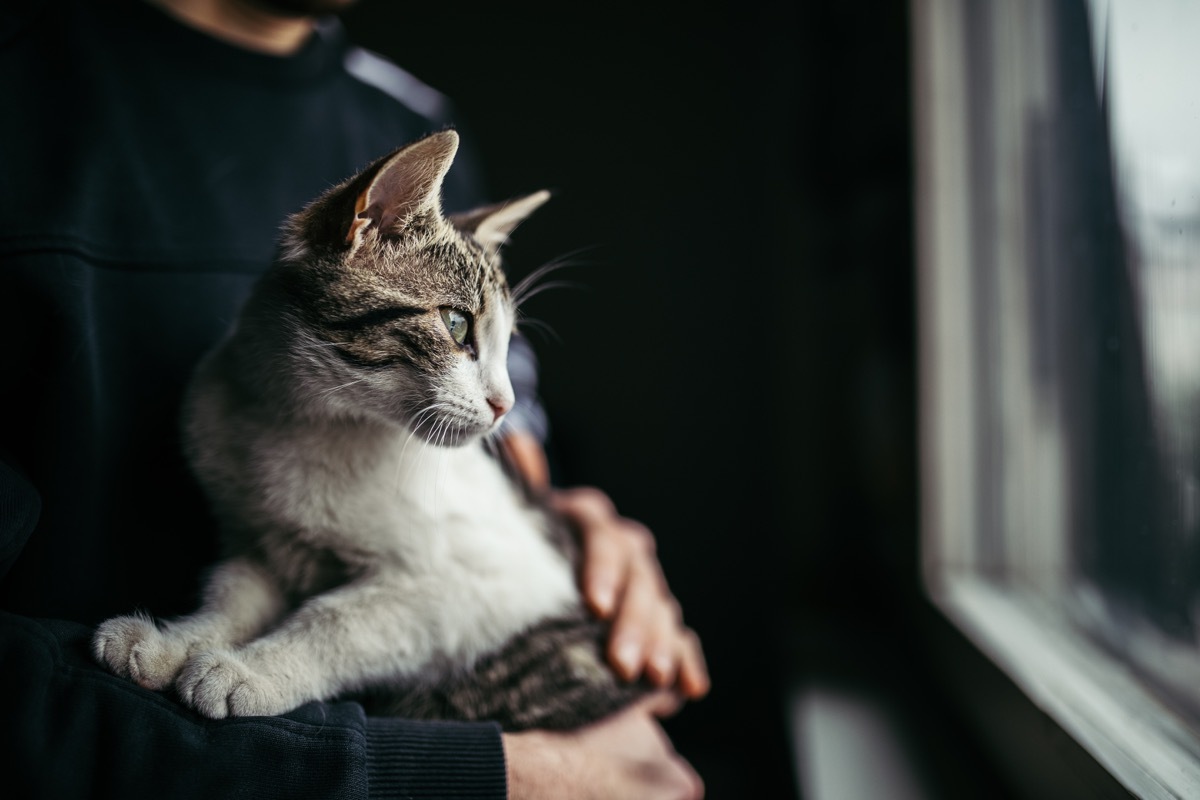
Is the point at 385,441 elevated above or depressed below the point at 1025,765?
above

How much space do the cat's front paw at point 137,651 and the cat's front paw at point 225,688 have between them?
0.01 metres

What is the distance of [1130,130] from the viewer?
2.56 feet

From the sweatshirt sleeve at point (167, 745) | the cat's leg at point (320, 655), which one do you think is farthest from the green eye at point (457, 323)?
the sweatshirt sleeve at point (167, 745)

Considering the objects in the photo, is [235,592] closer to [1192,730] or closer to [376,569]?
[376,569]

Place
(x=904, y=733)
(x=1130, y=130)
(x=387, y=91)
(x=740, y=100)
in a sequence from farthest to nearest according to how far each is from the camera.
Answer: (x=740, y=100), (x=904, y=733), (x=387, y=91), (x=1130, y=130)

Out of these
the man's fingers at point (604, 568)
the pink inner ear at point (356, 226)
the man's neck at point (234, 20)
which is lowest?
the man's fingers at point (604, 568)

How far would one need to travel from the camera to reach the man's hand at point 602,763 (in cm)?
74

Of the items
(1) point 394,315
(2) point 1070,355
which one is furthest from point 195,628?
(2) point 1070,355

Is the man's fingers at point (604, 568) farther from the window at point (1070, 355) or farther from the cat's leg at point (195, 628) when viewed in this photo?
the window at point (1070, 355)

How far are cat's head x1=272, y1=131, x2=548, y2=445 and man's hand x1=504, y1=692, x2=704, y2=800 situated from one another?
0.33 metres

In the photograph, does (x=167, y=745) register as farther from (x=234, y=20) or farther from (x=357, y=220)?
(x=234, y=20)

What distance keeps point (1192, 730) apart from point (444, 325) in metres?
0.82

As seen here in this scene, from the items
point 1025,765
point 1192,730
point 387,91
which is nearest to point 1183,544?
point 1192,730

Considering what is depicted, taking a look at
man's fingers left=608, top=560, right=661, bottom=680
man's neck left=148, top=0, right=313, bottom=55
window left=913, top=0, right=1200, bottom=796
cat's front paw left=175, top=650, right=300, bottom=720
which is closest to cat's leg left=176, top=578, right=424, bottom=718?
cat's front paw left=175, top=650, right=300, bottom=720
